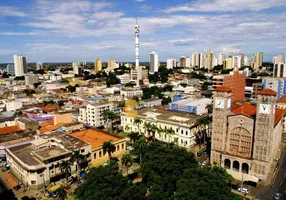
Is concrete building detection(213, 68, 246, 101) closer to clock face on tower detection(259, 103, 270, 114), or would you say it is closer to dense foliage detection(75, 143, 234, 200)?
clock face on tower detection(259, 103, 270, 114)

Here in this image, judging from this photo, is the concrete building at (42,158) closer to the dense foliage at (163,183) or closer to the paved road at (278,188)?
the dense foliage at (163,183)

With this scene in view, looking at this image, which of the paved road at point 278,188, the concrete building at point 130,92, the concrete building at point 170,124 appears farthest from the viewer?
the concrete building at point 130,92

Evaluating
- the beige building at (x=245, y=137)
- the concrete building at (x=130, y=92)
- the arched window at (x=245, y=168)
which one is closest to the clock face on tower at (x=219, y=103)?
the beige building at (x=245, y=137)

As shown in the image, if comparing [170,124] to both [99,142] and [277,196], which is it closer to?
[99,142]

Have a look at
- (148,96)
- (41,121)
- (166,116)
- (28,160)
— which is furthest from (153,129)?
(148,96)

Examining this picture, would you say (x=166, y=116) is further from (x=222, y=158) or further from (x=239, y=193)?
(x=239, y=193)

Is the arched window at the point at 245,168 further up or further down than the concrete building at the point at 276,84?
further down

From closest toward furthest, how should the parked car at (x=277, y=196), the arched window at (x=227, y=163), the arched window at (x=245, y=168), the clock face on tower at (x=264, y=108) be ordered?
the parked car at (x=277, y=196) < the clock face on tower at (x=264, y=108) < the arched window at (x=245, y=168) < the arched window at (x=227, y=163)

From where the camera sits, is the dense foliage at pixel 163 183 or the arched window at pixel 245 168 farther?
the arched window at pixel 245 168

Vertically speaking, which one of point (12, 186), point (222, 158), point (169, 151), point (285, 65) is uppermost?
point (285, 65)
